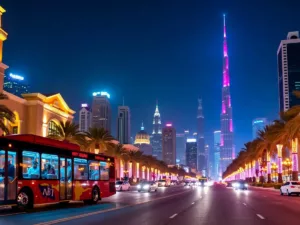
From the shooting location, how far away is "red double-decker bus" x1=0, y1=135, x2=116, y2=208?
21067 mm

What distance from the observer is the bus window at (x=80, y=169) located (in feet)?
89.4

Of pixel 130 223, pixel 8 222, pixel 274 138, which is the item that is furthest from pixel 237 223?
pixel 274 138

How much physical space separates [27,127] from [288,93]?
5884 inches

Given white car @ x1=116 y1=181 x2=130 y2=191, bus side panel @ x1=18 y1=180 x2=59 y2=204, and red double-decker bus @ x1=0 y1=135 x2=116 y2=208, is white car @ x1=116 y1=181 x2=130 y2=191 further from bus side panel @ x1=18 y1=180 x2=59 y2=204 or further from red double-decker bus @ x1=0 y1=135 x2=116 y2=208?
bus side panel @ x1=18 y1=180 x2=59 y2=204

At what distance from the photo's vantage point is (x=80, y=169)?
27828mm

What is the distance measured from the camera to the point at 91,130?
242 ft

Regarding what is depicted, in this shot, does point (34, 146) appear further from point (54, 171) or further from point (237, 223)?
point (237, 223)

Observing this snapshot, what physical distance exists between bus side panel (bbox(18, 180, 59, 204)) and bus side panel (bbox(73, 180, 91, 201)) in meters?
2.19

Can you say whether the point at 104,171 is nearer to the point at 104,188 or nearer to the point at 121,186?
the point at 104,188

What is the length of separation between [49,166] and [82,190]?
4.16 metres

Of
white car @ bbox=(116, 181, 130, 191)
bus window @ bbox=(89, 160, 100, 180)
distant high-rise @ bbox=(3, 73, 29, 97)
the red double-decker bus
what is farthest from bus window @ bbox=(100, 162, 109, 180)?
distant high-rise @ bbox=(3, 73, 29, 97)

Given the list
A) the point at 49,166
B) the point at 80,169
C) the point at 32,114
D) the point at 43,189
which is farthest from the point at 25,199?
the point at 32,114

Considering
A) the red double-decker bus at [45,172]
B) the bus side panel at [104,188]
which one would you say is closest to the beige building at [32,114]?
the bus side panel at [104,188]

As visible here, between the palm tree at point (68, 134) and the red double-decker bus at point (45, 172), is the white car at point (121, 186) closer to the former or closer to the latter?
the palm tree at point (68, 134)
